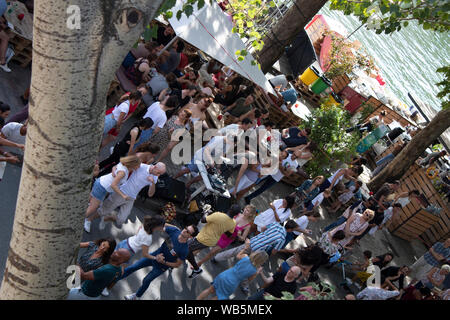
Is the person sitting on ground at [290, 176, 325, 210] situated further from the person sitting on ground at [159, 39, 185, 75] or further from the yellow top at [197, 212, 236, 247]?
the person sitting on ground at [159, 39, 185, 75]

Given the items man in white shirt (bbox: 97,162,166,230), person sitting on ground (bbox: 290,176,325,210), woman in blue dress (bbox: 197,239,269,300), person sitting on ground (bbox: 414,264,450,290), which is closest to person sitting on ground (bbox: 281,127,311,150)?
person sitting on ground (bbox: 290,176,325,210)

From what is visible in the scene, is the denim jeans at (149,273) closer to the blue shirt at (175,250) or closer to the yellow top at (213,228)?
the blue shirt at (175,250)

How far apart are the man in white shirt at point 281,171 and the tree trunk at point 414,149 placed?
4620mm

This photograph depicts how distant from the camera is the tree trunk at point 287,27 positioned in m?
11.5

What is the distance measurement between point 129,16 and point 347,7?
6.33m

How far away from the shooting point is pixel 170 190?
7.46 meters

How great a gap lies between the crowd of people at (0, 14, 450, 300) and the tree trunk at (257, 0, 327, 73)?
0.77 metres

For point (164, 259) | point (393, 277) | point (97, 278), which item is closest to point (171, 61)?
point (164, 259)

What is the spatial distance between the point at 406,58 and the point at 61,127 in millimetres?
24347

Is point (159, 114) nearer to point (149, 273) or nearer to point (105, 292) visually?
point (149, 273)

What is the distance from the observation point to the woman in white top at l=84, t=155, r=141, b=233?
588cm

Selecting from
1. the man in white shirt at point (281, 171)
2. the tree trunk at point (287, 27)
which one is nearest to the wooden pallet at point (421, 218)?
the man in white shirt at point (281, 171)
